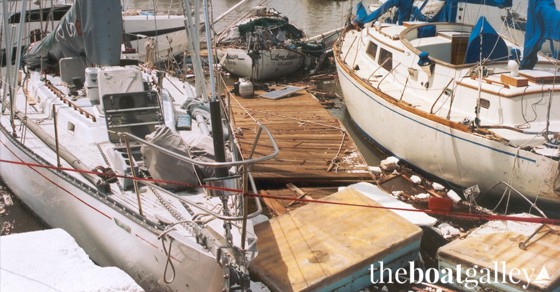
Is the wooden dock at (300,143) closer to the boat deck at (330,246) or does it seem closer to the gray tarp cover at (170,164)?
the boat deck at (330,246)

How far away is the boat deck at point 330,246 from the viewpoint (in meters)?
6.34

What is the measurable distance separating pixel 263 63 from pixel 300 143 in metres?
7.91

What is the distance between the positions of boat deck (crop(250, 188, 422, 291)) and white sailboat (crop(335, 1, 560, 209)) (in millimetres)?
Answer: 2514

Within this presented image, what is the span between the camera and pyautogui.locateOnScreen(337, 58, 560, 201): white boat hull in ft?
27.7

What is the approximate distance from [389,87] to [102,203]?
7.56 m

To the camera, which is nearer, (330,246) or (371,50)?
(330,246)

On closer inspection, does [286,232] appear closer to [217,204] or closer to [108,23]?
[217,204]

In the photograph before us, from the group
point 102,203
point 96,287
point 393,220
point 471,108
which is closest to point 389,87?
point 471,108

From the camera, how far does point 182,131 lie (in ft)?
28.8

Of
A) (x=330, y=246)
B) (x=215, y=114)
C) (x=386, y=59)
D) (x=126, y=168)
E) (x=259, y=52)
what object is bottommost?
(x=330, y=246)

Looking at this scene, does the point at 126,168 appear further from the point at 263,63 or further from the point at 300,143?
the point at 263,63

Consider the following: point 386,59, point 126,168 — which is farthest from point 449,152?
point 126,168

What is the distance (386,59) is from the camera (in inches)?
499

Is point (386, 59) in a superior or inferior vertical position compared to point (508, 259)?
superior
